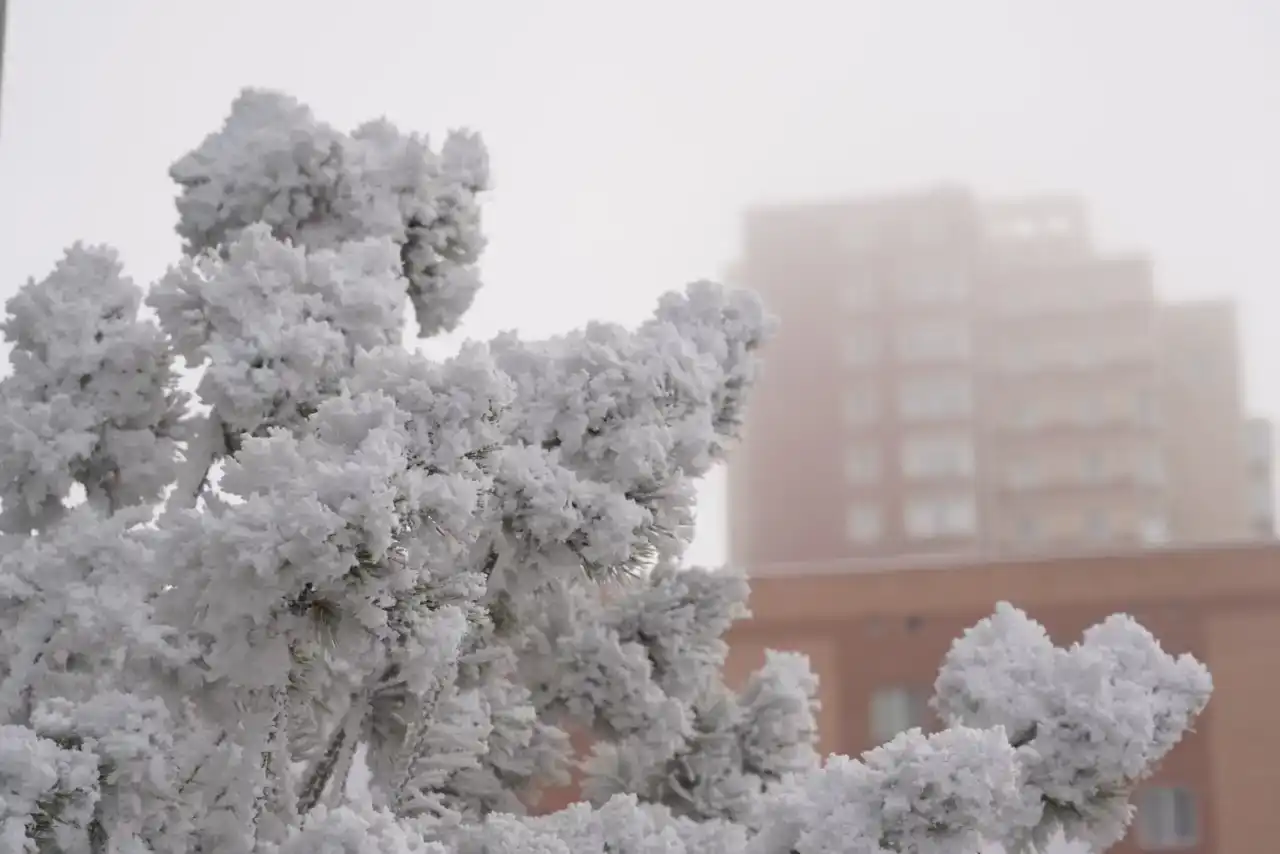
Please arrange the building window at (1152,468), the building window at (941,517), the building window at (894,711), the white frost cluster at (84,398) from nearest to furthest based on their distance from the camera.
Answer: the white frost cluster at (84,398) → the building window at (894,711) → the building window at (1152,468) → the building window at (941,517)

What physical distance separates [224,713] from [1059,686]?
2.01 ft

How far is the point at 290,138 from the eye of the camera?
1.23m

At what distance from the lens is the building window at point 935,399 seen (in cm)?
386

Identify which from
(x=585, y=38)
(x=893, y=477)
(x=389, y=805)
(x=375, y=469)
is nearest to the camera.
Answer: (x=375, y=469)

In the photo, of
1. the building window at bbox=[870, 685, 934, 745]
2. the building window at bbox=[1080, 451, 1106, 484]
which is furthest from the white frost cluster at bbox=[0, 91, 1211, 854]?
the building window at bbox=[1080, 451, 1106, 484]

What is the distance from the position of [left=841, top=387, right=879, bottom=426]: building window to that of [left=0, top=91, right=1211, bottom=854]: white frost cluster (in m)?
2.61

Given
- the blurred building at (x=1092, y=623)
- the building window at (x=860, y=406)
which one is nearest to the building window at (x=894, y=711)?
the blurred building at (x=1092, y=623)

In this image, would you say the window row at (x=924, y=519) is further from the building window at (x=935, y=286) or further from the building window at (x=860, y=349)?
the building window at (x=935, y=286)

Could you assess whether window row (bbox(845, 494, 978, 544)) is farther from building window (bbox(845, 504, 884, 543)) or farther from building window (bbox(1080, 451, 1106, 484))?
building window (bbox(1080, 451, 1106, 484))

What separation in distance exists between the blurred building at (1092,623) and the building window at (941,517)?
2.77ft

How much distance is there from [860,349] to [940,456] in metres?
0.36

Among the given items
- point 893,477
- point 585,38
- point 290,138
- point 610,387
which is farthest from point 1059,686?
point 893,477

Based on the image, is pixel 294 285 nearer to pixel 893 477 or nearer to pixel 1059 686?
pixel 1059 686

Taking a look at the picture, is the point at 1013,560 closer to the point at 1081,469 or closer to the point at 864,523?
the point at 864,523
